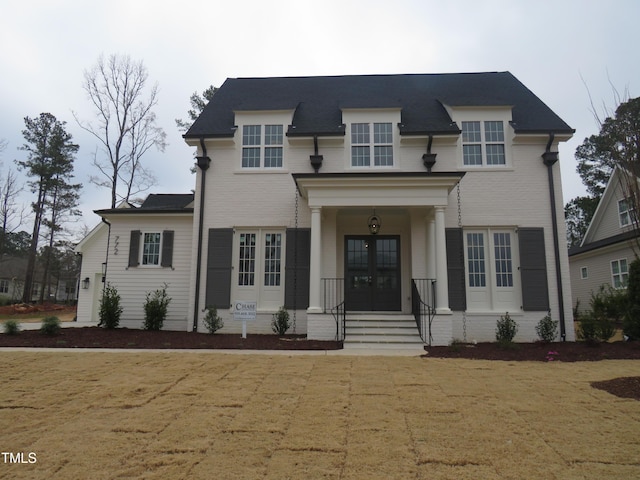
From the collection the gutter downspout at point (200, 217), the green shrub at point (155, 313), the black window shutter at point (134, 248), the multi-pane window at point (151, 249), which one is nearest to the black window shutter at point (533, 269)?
the gutter downspout at point (200, 217)

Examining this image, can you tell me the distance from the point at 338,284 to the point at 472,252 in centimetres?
400

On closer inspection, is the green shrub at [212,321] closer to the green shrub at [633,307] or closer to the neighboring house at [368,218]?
the neighboring house at [368,218]

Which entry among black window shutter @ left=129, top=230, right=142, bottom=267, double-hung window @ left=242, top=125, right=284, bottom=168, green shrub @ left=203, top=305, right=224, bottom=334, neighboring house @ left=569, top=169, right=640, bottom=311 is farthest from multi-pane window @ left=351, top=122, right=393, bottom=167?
neighboring house @ left=569, top=169, right=640, bottom=311

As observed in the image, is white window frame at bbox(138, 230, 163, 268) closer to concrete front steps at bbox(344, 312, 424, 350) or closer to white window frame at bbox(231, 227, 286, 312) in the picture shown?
white window frame at bbox(231, 227, 286, 312)

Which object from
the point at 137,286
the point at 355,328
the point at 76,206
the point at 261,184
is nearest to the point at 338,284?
the point at 355,328

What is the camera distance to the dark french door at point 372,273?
11867 millimetres

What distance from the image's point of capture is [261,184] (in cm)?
1218

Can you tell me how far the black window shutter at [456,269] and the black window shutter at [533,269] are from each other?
1643 mm

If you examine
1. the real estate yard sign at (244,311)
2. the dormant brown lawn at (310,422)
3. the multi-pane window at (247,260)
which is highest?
the multi-pane window at (247,260)

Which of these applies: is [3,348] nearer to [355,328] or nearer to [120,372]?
[120,372]

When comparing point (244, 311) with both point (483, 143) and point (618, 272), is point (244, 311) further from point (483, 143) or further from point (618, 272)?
point (618, 272)

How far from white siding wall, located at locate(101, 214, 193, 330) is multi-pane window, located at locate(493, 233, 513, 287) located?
9.43 metres

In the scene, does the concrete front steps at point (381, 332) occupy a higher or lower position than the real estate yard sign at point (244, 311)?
lower

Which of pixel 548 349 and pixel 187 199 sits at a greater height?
pixel 187 199
